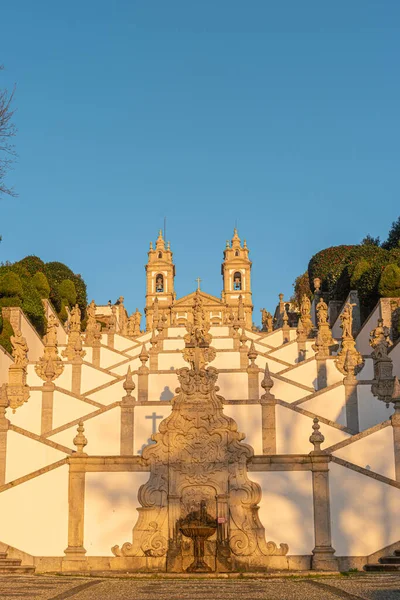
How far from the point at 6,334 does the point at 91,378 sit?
4054 millimetres

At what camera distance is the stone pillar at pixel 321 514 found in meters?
18.2

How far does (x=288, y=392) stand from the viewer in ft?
90.0

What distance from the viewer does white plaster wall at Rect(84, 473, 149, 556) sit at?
18.7 meters

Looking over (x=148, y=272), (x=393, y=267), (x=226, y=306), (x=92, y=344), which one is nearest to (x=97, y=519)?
(x=92, y=344)

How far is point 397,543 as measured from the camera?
60.5 feet

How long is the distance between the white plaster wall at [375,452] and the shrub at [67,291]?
27.5 m

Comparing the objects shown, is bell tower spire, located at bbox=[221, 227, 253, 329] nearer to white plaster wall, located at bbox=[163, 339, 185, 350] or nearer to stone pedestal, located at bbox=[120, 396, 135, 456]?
white plaster wall, located at bbox=[163, 339, 185, 350]

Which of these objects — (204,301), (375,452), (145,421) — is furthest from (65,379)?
(204,301)

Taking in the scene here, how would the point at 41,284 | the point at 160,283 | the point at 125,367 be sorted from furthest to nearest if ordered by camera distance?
the point at 160,283
the point at 41,284
the point at 125,367

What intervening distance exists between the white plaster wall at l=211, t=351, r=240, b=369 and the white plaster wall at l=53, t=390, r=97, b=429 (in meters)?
7.21

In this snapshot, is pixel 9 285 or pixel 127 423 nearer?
pixel 127 423

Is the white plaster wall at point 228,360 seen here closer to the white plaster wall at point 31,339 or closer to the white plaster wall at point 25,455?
the white plaster wall at point 31,339

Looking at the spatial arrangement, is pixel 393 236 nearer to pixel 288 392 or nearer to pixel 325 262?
pixel 325 262

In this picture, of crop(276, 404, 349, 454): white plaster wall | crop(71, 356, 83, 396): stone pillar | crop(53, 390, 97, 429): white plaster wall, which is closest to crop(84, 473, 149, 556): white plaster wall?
crop(276, 404, 349, 454): white plaster wall
